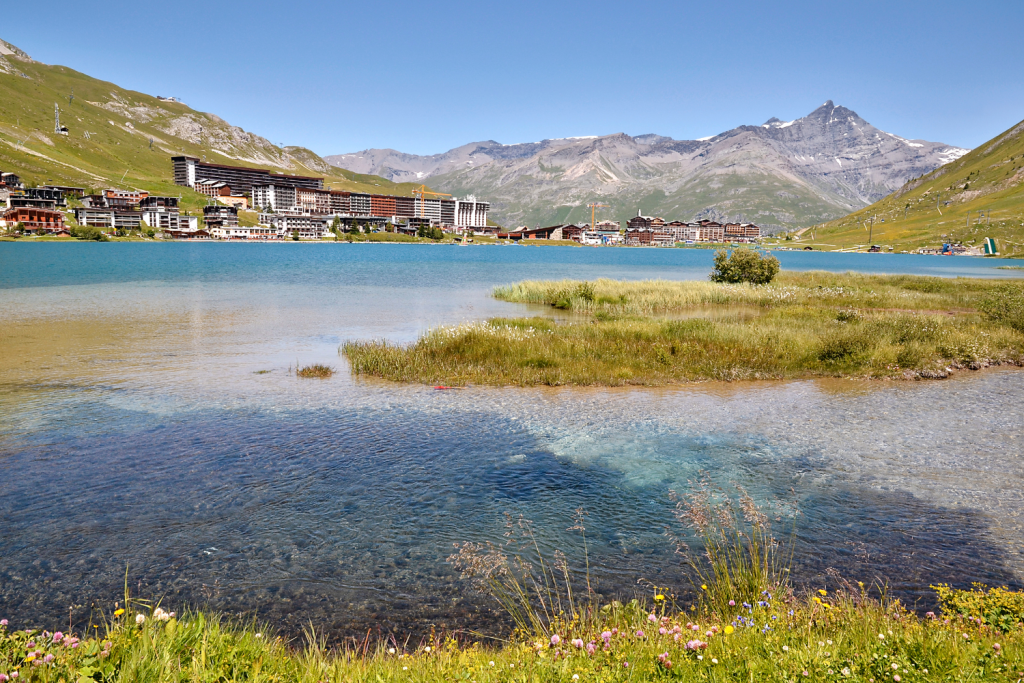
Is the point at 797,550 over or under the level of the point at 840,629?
under

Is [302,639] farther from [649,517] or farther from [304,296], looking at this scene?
[304,296]

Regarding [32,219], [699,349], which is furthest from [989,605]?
[32,219]

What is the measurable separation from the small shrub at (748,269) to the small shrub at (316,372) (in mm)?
46502

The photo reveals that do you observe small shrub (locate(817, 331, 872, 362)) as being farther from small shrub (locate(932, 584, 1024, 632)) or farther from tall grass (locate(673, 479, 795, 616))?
small shrub (locate(932, 584, 1024, 632))

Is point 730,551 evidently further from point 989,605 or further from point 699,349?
point 699,349

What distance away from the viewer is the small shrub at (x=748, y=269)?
5941 cm

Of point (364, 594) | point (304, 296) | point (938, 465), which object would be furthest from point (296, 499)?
point (304, 296)

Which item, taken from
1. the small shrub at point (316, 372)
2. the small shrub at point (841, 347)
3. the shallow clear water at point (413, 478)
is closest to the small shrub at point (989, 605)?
the shallow clear water at point (413, 478)

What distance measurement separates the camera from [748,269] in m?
60.0

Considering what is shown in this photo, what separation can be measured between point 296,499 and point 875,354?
76.4 ft

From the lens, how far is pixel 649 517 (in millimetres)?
10680

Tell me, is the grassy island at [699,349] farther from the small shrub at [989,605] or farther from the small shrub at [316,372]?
the small shrub at [989,605]

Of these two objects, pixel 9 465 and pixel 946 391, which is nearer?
pixel 9 465

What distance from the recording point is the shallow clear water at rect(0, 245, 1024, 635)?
862 centimetres
